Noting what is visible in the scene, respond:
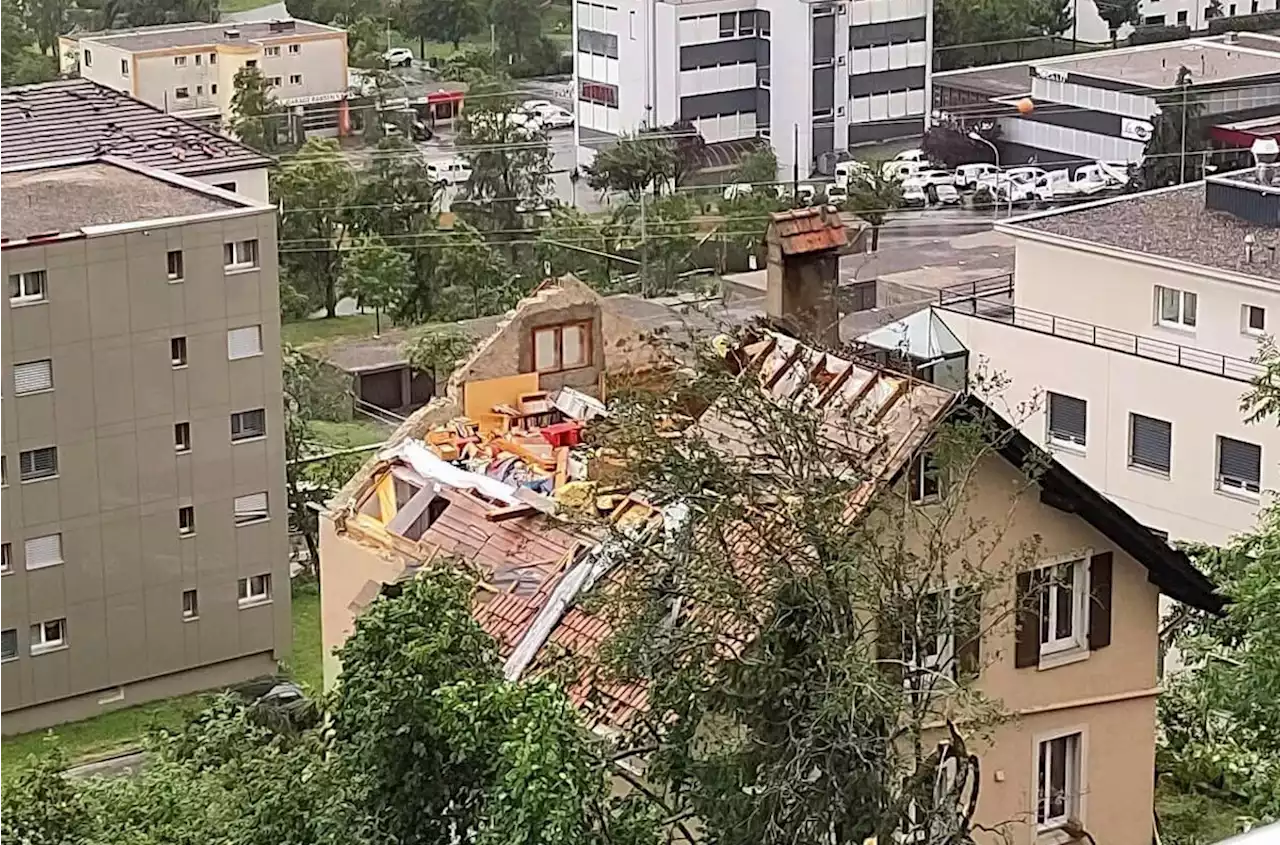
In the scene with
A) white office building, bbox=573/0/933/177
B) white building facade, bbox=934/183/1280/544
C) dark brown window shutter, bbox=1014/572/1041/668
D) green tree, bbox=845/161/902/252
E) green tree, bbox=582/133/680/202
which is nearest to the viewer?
dark brown window shutter, bbox=1014/572/1041/668

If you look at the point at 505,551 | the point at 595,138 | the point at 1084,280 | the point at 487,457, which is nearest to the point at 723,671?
the point at 505,551

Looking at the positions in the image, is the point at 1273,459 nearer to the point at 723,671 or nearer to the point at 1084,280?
the point at 1084,280

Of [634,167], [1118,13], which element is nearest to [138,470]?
[634,167]

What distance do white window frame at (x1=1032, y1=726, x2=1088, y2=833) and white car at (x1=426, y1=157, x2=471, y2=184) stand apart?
4370mm

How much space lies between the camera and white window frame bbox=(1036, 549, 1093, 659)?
2322mm

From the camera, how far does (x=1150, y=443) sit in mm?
4594

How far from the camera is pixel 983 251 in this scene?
6.25m

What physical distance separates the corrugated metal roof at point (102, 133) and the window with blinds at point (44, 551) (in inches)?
43.5

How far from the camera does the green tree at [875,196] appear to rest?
23.1ft

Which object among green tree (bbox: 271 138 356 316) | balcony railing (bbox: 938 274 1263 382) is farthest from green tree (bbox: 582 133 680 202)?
balcony railing (bbox: 938 274 1263 382)

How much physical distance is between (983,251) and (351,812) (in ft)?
15.8

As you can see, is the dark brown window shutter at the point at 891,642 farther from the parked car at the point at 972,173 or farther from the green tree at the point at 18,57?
the parked car at the point at 972,173

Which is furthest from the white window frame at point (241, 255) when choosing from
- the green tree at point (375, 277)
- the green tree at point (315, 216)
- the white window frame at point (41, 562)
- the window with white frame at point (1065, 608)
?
the window with white frame at point (1065, 608)

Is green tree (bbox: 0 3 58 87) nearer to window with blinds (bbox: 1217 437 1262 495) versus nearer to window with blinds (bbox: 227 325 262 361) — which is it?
window with blinds (bbox: 227 325 262 361)
